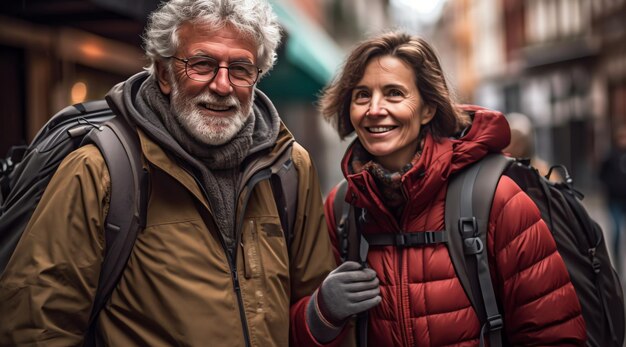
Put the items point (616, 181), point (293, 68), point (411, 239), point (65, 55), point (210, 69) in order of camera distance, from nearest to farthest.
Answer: point (210, 69) → point (411, 239) → point (65, 55) → point (293, 68) → point (616, 181)

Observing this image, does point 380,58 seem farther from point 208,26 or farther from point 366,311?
point 366,311

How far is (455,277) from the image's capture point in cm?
251

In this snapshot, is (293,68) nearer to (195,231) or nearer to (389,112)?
(389,112)

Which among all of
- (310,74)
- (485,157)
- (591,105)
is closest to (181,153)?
(485,157)

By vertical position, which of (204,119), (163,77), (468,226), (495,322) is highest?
(163,77)

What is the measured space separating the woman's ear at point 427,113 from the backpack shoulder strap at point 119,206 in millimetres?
1207

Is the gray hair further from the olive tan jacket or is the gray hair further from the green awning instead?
the green awning

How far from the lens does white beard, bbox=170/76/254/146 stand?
2.29 meters

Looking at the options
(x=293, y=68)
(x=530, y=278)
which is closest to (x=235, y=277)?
(x=530, y=278)

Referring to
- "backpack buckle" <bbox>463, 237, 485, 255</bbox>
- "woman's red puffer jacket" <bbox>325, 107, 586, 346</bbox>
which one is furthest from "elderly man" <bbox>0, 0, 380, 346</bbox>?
"backpack buckle" <bbox>463, 237, 485, 255</bbox>

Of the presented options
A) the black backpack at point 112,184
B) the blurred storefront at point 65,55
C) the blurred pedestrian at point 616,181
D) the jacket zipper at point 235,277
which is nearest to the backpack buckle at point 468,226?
the black backpack at point 112,184

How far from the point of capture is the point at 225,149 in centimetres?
234

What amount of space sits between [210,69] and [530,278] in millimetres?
1405

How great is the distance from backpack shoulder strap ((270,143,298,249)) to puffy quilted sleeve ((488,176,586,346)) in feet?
2.48
